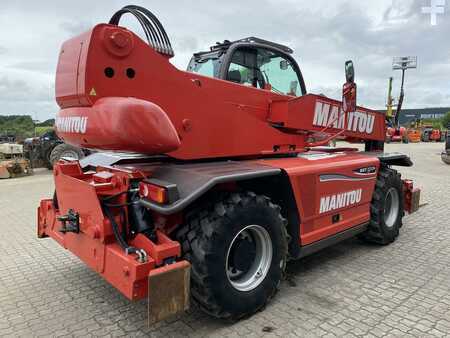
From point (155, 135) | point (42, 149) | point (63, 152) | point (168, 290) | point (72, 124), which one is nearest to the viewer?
point (168, 290)

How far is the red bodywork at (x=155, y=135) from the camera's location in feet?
9.48

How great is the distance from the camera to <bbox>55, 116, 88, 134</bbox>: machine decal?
10.2ft

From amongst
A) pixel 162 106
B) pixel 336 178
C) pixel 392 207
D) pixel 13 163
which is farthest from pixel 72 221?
pixel 13 163

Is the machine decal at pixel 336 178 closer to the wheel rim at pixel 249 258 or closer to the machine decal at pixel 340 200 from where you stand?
the machine decal at pixel 340 200

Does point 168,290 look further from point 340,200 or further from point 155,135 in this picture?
point 340,200

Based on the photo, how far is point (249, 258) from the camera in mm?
3451

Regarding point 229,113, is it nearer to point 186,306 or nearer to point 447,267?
point 186,306

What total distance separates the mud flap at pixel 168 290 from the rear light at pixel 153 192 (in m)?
0.50

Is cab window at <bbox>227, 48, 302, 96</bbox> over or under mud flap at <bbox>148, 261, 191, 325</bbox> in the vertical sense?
over

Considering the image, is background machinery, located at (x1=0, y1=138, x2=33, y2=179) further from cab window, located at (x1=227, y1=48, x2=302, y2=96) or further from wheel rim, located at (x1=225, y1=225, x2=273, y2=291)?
wheel rim, located at (x1=225, y1=225, x2=273, y2=291)

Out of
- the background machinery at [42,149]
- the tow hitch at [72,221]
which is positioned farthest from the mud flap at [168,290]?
the background machinery at [42,149]

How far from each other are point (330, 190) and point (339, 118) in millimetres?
1456

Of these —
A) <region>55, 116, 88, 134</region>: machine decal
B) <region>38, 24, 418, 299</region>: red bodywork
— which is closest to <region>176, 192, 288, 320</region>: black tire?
<region>38, 24, 418, 299</region>: red bodywork

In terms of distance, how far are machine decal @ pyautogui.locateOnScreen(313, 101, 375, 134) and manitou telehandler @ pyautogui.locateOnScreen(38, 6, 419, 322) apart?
23 centimetres
